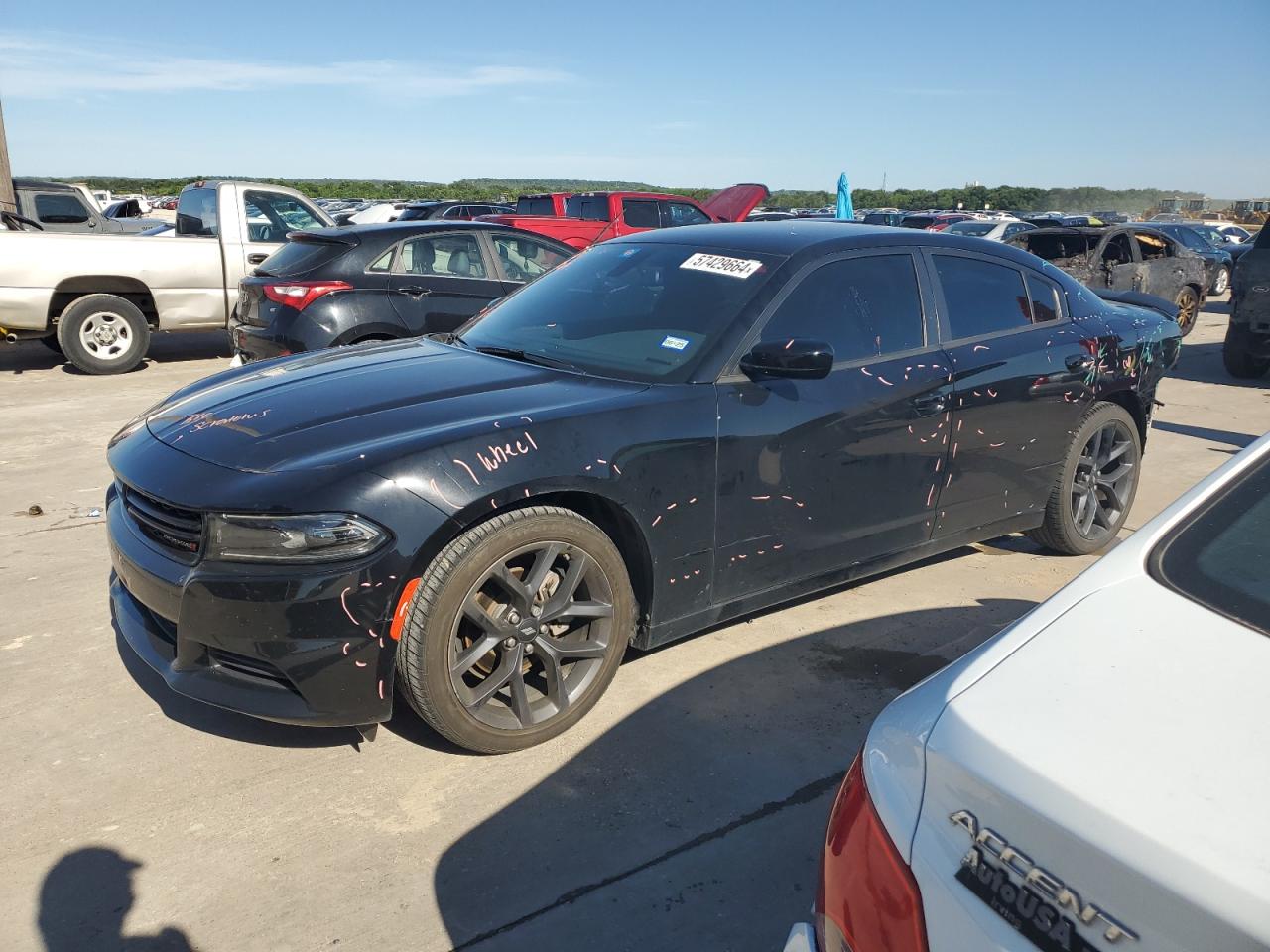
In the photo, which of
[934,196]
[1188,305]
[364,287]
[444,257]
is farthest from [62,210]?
[934,196]

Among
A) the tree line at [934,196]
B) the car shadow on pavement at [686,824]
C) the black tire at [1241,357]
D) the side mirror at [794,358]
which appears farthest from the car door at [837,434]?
the tree line at [934,196]

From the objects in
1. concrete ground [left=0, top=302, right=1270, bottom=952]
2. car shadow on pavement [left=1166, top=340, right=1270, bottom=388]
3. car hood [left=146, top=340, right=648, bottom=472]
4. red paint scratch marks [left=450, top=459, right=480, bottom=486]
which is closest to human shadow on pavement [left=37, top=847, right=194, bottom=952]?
concrete ground [left=0, top=302, right=1270, bottom=952]

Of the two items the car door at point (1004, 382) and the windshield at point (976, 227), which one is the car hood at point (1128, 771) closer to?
the car door at point (1004, 382)

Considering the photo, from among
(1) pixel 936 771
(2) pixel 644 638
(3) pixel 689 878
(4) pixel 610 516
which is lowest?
(3) pixel 689 878

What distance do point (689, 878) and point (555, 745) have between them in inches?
30.1

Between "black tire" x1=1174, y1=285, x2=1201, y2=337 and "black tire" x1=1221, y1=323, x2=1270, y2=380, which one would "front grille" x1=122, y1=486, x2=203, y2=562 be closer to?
"black tire" x1=1221, y1=323, x2=1270, y2=380

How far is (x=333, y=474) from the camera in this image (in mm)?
2820

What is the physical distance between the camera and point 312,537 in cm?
277

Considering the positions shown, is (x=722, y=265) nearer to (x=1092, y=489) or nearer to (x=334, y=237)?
(x=1092, y=489)

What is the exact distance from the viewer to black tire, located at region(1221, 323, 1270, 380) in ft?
34.4

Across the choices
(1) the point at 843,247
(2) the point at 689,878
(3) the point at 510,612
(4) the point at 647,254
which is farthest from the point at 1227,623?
(4) the point at 647,254

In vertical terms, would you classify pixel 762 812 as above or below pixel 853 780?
below

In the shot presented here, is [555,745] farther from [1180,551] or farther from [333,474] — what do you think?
[1180,551]

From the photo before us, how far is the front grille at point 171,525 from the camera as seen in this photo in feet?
9.57
